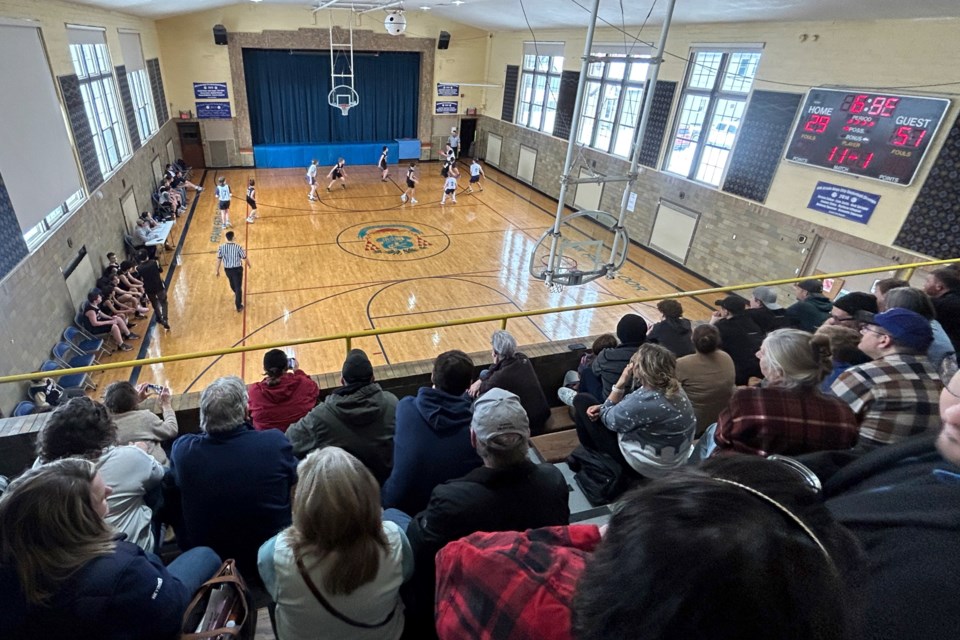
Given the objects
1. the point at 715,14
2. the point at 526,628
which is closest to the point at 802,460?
the point at 526,628

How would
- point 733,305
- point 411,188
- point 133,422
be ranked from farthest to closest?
point 411,188
point 733,305
point 133,422

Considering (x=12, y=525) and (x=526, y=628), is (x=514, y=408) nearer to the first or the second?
(x=526, y=628)

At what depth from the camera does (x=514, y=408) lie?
1.79 metres

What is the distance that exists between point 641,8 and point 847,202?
5546mm

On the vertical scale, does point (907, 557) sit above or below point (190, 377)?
above

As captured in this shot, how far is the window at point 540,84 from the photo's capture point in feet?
51.5

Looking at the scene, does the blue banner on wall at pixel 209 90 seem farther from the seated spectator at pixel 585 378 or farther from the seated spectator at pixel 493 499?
the seated spectator at pixel 493 499

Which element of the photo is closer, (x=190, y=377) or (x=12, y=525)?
(x=12, y=525)

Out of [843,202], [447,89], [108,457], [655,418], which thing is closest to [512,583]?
[655,418]

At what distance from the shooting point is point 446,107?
20.0 meters

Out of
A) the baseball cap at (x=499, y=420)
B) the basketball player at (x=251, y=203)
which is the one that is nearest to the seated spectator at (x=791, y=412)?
the baseball cap at (x=499, y=420)

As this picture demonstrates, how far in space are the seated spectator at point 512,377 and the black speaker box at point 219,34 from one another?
17728 mm

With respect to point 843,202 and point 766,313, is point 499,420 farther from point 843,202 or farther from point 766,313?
point 843,202

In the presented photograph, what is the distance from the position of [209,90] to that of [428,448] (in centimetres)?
1900
